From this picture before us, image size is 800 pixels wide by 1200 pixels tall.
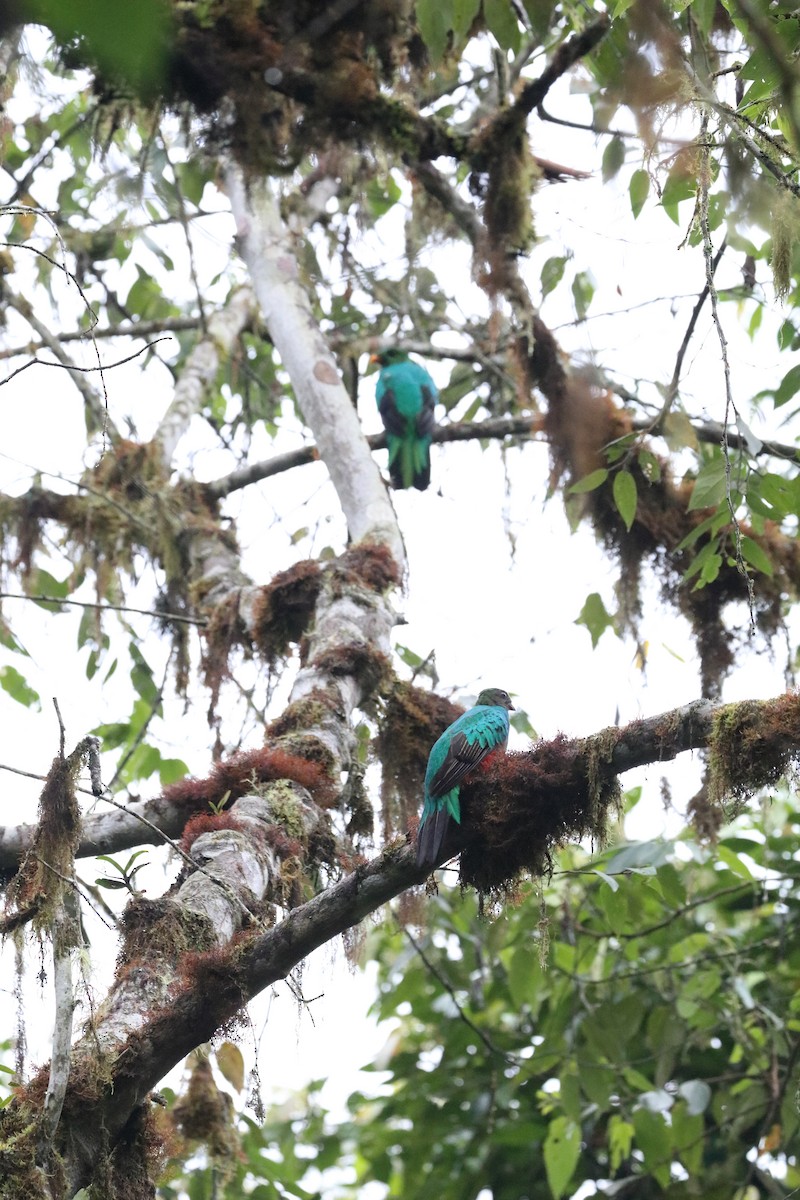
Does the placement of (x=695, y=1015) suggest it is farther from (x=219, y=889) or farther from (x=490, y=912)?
(x=219, y=889)

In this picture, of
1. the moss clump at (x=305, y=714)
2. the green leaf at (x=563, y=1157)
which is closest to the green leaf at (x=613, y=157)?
the moss clump at (x=305, y=714)

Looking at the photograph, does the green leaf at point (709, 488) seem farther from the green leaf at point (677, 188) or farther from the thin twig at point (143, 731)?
the thin twig at point (143, 731)

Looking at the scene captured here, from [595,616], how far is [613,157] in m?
2.13

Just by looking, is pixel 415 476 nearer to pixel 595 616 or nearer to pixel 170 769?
pixel 595 616

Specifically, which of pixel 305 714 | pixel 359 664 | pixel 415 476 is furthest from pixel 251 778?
pixel 415 476

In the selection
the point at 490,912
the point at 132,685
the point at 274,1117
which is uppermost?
the point at 132,685

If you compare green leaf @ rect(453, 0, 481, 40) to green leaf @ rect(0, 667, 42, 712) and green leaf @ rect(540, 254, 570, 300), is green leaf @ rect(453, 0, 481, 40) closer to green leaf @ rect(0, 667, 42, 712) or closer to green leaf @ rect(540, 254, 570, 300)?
green leaf @ rect(540, 254, 570, 300)

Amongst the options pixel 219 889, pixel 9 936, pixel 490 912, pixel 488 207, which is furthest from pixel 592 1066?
pixel 488 207

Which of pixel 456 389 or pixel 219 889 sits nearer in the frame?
pixel 219 889

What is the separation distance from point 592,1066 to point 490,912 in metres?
0.93

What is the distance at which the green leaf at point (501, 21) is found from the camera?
3.24 m

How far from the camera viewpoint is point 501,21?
327 centimetres

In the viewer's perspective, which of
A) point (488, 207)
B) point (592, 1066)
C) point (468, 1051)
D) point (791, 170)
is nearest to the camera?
point (791, 170)

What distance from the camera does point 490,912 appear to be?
3193 mm
